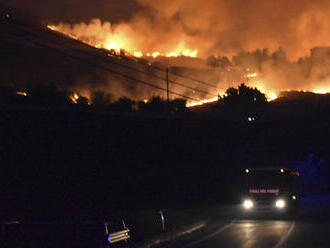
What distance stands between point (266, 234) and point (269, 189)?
1062 cm

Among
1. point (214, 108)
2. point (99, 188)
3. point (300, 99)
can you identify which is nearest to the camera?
point (99, 188)

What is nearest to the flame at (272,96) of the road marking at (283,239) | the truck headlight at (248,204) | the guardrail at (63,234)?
the truck headlight at (248,204)

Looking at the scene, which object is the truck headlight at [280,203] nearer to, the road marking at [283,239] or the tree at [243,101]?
the road marking at [283,239]

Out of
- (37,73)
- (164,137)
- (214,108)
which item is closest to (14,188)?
(164,137)

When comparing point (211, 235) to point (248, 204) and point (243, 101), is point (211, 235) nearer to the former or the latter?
point (248, 204)

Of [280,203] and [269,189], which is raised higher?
[269,189]

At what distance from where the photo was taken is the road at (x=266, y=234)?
16750 mm

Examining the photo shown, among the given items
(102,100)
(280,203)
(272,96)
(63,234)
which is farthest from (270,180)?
(272,96)

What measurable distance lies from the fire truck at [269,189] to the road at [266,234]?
2.58m

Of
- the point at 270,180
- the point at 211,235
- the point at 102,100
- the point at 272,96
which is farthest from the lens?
the point at 272,96

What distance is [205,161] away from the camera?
173ft

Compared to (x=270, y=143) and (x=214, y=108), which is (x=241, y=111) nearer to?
(x=214, y=108)

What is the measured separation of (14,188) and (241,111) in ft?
230

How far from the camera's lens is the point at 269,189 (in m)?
30.1
